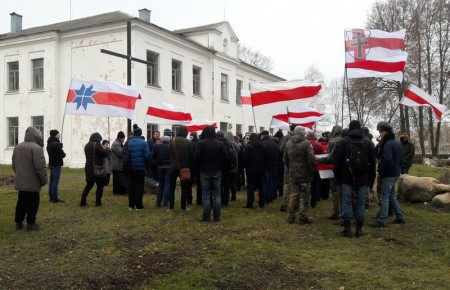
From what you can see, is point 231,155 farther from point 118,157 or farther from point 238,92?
point 238,92

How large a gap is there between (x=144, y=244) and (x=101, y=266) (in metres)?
1.17

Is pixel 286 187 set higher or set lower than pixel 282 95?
lower

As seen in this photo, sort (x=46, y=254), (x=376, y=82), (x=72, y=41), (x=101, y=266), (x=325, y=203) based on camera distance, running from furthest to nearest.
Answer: (x=376, y=82), (x=72, y=41), (x=325, y=203), (x=46, y=254), (x=101, y=266)

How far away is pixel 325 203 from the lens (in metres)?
11.6

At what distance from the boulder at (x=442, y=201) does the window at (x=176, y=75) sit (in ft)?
66.0

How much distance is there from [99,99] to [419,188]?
9.17 m

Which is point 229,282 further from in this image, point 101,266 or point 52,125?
point 52,125

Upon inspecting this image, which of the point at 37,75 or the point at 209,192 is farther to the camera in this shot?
the point at 37,75

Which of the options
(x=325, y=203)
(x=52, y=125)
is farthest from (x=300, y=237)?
(x=52, y=125)

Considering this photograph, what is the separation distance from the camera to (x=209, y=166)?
887cm

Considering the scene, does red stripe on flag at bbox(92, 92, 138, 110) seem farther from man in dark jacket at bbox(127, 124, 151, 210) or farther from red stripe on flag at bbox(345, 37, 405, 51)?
red stripe on flag at bbox(345, 37, 405, 51)

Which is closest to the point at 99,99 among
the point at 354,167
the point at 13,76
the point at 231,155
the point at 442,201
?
the point at 231,155

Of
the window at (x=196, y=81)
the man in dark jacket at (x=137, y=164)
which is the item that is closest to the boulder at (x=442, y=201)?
the man in dark jacket at (x=137, y=164)

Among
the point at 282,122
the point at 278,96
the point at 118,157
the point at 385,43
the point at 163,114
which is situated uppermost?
the point at 385,43
